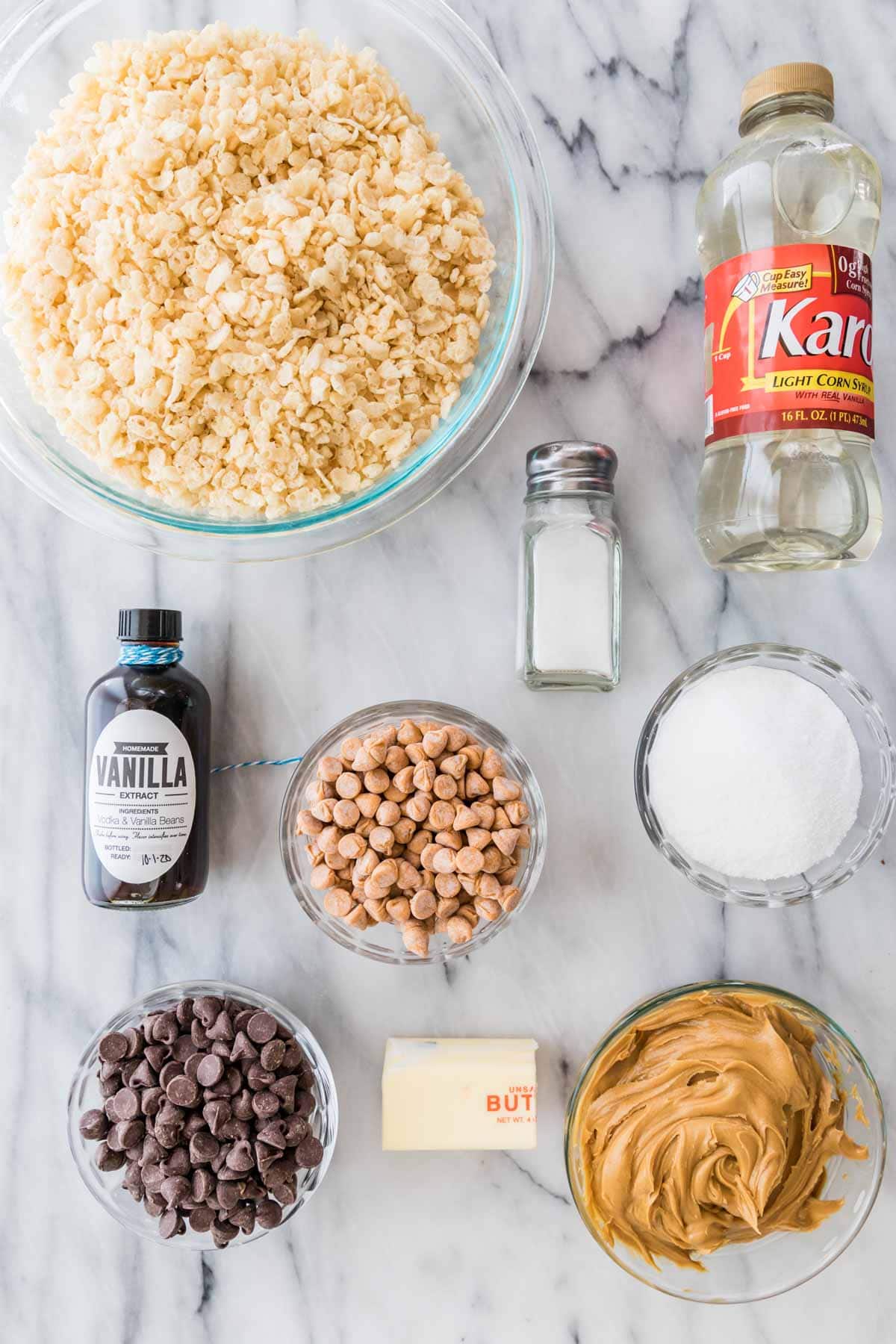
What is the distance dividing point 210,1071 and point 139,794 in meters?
0.28

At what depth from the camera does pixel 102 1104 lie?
1.00 m

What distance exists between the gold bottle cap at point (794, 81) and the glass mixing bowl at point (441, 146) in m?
0.23

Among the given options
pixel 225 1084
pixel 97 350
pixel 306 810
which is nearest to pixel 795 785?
pixel 306 810

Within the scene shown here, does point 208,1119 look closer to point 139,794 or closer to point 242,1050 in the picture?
point 242,1050

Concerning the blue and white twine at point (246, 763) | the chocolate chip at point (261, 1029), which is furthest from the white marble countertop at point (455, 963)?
the chocolate chip at point (261, 1029)

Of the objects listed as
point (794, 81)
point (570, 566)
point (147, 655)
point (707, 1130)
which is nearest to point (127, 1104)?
point (147, 655)

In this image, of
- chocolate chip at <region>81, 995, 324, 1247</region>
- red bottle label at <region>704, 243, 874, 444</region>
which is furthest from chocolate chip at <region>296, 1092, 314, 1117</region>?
red bottle label at <region>704, 243, 874, 444</region>

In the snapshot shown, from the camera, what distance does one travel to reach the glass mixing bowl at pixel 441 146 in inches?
36.7

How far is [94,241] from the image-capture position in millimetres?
812

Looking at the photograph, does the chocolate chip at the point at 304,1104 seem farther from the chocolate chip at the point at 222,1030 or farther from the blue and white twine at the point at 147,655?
the blue and white twine at the point at 147,655

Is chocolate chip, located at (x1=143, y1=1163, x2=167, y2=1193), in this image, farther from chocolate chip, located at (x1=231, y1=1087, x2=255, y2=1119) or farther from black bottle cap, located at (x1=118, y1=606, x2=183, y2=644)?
black bottle cap, located at (x1=118, y1=606, x2=183, y2=644)

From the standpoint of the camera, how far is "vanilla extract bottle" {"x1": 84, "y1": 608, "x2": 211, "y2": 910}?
944 mm

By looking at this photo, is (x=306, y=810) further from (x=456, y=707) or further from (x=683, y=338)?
(x=683, y=338)

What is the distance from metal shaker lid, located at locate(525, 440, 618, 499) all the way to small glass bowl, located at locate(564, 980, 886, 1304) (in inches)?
20.6
